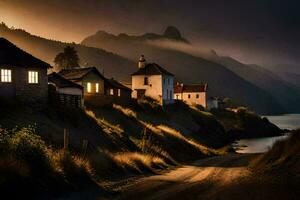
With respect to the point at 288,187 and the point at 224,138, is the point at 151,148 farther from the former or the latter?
the point at 224,138

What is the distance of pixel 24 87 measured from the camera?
40094 mm

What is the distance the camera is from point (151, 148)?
39.2 m

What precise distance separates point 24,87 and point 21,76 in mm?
1180

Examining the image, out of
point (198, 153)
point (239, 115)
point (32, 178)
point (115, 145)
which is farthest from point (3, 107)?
point (239, 115)

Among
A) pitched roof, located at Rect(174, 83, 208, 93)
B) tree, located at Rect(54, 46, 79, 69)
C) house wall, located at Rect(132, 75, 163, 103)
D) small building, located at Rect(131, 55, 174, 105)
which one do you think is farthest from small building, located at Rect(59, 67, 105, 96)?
pitched roof, located at Rect(174, 83, 208, 93)

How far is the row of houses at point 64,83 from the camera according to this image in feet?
128

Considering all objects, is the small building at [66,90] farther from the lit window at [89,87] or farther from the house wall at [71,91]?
the lit window at [89,87]

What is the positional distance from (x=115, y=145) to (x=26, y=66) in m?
12.6

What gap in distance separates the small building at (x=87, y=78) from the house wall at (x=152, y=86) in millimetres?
20653

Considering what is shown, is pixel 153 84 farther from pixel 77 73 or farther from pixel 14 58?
pixel 14 58

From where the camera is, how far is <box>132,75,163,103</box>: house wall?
9194 centimetres

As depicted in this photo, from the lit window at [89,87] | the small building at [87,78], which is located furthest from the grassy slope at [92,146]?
the lit window at [89,87]

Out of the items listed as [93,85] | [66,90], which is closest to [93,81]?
[93,85]

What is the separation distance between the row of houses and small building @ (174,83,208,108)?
25.8 metres
